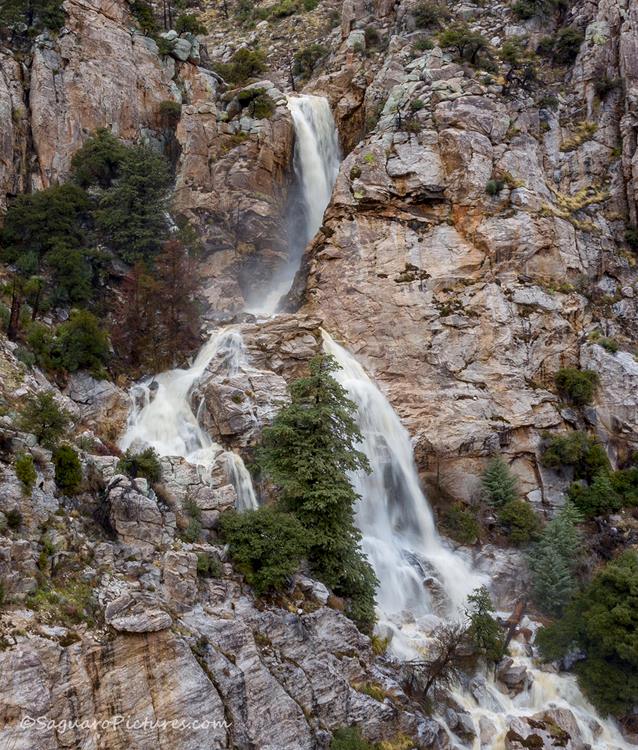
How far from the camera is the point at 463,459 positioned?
90.5 ft

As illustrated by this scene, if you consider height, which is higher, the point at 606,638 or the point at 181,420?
the point at 181,420

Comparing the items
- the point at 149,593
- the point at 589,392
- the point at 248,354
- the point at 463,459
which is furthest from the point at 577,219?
the point at 149,593

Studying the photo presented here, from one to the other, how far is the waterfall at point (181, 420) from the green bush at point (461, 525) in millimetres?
10040

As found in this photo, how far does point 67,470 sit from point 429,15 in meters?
43.3

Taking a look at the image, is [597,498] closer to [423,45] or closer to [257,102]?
[257,102]

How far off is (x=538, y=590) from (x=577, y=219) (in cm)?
2135

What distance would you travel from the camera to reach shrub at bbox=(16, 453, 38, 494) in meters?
14.0

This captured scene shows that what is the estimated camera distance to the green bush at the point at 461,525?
25.4 meters

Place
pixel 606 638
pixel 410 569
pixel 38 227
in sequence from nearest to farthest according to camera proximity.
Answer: pixel 606 638 → pixel 410 569 → pixel 38 227

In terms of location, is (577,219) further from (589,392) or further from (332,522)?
(332,522)

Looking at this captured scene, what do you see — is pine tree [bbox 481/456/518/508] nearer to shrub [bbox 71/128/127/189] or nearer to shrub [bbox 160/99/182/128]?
shrub [bbox 71/128/127/189]

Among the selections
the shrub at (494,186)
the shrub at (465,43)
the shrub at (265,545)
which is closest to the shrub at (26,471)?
the shrub at (265,545)

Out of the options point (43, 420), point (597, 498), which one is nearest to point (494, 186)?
point (597, 498)

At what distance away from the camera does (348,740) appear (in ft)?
45.5
